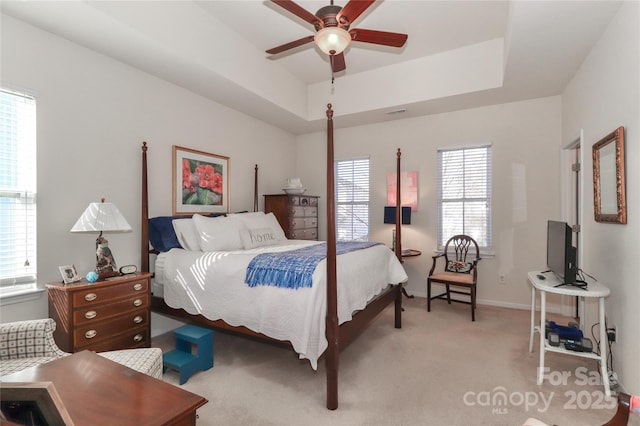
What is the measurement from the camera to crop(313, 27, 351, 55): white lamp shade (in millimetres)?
2236

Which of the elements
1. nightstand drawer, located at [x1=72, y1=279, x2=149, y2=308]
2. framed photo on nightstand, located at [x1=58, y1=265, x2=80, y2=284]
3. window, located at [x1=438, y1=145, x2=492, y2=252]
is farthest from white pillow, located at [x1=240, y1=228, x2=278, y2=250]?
window, located at [x1=438, y1=145, x2=492, y2=252]

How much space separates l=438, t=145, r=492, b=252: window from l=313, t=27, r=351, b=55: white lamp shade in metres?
3.04

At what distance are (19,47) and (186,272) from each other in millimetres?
2212

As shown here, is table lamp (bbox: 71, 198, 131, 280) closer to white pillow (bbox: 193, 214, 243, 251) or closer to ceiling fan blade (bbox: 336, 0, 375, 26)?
white pillow (bbox: 193, 214, 243, 251)

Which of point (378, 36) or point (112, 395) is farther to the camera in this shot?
point (378, 36)

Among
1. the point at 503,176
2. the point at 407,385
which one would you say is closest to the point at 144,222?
the point at 407,385

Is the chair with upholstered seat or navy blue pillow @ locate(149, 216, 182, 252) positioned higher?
navy blue pillow @ locate(149, 216, 182, 252)

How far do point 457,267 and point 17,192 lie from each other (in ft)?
15.5

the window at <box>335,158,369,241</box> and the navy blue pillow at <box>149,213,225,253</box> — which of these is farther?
the window at <box>335,158,369,241</box>

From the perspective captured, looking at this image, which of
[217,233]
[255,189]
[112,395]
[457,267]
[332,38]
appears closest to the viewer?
[112,395]

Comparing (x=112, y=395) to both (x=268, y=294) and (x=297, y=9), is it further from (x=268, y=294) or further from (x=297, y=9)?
(x=297, y=9)

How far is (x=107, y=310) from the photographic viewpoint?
2.51 metres

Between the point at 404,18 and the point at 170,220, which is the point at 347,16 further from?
the point at 170,220

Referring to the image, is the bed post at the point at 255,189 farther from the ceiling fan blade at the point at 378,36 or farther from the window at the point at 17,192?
the ceiling fan blade at the point at 378,36
